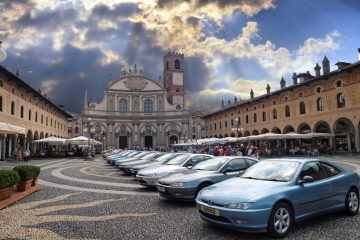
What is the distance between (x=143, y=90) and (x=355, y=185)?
75476mm

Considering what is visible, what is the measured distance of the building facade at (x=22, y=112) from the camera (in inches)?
1223

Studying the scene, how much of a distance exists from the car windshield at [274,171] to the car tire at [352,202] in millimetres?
1590

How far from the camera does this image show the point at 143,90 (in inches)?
3199

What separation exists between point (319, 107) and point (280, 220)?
34174 mm

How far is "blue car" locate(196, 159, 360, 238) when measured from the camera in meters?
5.57

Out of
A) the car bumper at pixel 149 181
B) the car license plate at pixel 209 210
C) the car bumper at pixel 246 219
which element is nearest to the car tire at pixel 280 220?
the car bumper at pixel 246 219

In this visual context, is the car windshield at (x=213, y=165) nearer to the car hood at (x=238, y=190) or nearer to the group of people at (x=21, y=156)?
the car hood at (x=238, y=190)

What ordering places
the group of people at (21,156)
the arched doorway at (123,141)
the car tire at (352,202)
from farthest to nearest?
the arched doorway at (123,141) < the group of people at (21,156) < the car tire at (352,202)

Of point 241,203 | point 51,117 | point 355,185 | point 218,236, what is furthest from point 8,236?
point 51,117

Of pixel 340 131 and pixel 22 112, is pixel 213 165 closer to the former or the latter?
pixel 340 131

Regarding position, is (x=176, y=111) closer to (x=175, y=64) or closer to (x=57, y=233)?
(x=175, y=64)

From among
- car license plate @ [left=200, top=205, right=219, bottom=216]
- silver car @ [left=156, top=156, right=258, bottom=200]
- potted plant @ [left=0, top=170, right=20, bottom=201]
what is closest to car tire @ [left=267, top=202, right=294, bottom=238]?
car license plate @ [left=200, top=205, right=219, bottom=216]

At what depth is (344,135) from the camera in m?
35.6

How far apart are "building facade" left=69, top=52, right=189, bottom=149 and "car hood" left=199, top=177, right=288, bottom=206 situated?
2782 inches
